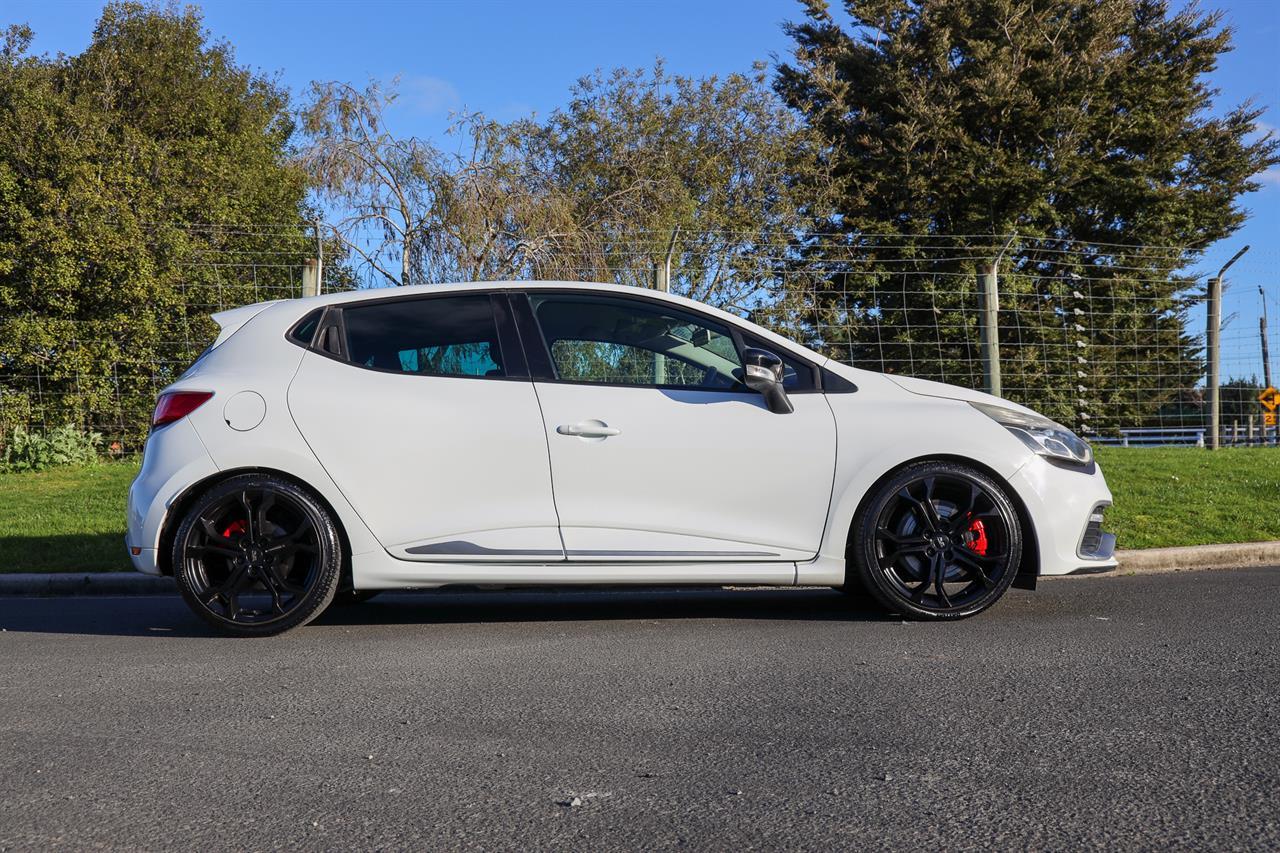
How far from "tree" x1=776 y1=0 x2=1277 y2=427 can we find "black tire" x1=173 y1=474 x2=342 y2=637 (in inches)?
887

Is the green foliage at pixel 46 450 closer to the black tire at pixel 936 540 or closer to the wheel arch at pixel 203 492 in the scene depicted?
the wheel arch at pixel 203 492

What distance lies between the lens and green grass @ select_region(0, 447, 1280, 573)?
7.89 m

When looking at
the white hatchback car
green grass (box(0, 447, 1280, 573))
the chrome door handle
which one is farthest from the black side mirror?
green grass (box(0, 447, 1280, 573))

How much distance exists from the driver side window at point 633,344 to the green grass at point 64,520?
3.57 m

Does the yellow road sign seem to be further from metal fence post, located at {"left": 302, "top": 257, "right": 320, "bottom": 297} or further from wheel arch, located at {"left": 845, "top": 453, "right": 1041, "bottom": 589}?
wheel arch, located at {"left": 845, "top": 453, "right": 1041, "bottom": 589}

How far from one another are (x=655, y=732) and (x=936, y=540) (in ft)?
7.41

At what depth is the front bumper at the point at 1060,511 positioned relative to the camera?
547 cm

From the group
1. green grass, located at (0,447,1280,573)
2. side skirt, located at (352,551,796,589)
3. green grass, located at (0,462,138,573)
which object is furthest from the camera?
green grass, located at (0,447,1280,573)

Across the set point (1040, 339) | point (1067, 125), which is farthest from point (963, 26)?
point (1040, 339)

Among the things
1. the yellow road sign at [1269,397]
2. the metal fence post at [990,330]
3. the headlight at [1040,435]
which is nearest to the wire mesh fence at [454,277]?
the metal fence post at [990,330]

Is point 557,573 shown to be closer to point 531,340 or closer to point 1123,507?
point 531,340

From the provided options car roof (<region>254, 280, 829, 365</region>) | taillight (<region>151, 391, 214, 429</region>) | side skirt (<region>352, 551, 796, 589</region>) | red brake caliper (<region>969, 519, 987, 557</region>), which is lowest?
side skirt (<region>352, 551, 796, 589</region>)

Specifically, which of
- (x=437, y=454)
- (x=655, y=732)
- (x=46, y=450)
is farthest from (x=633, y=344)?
(x=46, y=450)

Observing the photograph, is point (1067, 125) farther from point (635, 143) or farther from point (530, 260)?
point (530, 260)
